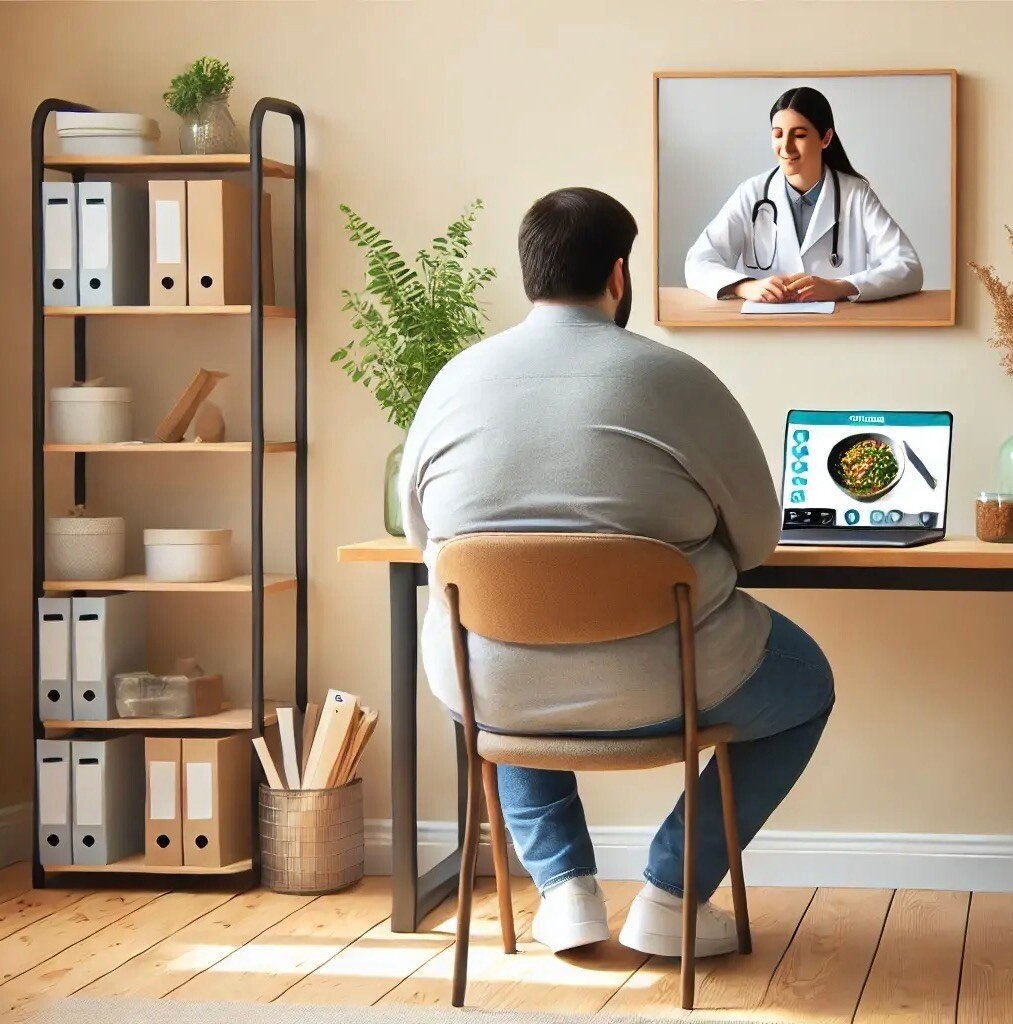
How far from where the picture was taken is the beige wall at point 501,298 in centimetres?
320

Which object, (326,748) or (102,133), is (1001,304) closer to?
(326,748)

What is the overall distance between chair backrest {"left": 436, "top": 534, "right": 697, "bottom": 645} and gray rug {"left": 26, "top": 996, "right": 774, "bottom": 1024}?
24.5 inches

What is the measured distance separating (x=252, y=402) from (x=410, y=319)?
0.38m

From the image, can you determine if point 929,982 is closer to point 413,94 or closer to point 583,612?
point 583,612

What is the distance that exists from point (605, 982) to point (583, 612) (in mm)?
752

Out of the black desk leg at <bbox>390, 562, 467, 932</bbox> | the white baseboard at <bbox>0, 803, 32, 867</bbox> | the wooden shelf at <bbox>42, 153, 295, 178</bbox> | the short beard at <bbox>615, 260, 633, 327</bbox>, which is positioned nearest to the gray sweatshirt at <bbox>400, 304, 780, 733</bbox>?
the short beard at <bbox>615, 260, 633, 327</bbox>

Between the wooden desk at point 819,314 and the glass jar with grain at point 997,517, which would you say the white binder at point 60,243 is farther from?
the glass jar with grain at point 997,517

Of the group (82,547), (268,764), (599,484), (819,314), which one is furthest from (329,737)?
(819,314)

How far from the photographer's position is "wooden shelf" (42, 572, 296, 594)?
323 cm

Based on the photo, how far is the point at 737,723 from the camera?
2.48 m

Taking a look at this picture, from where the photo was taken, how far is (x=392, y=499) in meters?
3.15

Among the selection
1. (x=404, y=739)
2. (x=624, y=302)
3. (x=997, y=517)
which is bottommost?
(x=404, y=739)

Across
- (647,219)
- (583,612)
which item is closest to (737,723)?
(583,612)

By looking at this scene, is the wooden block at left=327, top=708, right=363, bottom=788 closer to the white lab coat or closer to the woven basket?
the woven basket
